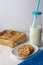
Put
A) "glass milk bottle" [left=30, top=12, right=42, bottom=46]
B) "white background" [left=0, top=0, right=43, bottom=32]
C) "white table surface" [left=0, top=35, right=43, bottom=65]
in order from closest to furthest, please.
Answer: "white table surface" [left=0, top=35, right=43, bottom=65], "glass milk bottle" [left=30, top=12, right=42, bottom=46], "white background" [left=0, top=0, right=43, bottom=32]

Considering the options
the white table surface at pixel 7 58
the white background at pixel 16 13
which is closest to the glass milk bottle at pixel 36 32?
the white table surface at pixel 7 58

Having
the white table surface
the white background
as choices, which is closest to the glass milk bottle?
the white table surface

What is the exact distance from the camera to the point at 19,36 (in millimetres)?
996

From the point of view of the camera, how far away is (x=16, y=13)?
1195mm

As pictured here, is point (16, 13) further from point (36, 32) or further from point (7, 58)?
point (7, 58)

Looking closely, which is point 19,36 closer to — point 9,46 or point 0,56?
point 9,46

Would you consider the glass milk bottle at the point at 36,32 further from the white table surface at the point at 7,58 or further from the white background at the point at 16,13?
the white background at the point at 16,13

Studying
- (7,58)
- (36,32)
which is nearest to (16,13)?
(36,32)

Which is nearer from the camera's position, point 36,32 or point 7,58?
point 7,58

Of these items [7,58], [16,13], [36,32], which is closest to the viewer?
[7,58]

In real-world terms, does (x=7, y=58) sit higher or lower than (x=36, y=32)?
lower

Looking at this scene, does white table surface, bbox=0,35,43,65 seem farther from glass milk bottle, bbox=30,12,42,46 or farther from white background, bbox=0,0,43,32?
white background, bbox=0,0,43,32

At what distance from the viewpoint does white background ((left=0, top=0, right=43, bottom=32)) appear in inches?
45.8

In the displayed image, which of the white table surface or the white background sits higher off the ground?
the white background
